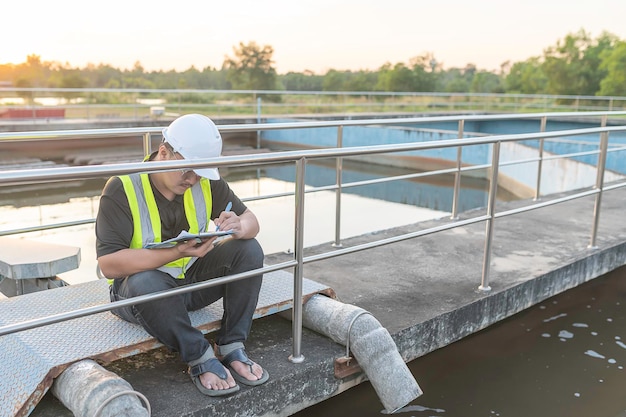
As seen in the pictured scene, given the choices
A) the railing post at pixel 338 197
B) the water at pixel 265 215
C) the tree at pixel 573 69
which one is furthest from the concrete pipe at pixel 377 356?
the tree at pixel 573 69

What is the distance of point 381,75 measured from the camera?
51062 mm

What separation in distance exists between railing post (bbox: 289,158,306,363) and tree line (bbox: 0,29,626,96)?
87.7 ft

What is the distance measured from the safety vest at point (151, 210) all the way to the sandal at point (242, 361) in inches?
15.4

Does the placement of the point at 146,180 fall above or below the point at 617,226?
above

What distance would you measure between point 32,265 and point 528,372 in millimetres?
2953

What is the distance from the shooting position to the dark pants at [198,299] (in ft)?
7.24

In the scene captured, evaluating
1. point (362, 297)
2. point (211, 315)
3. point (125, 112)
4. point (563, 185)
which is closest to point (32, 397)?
point (211, 315)

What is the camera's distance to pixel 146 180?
230 cm

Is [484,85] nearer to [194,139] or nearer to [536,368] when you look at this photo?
[536,368]

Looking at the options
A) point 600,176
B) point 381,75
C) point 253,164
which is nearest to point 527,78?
point 381,75

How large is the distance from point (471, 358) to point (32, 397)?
2332 millimetres

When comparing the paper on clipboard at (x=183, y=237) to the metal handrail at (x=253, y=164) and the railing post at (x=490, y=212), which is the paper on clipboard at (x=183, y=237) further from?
the railing post at (x=490, y=212)

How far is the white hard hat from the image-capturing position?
220 centimetres

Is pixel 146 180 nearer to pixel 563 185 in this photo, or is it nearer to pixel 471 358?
pixel 471 358
